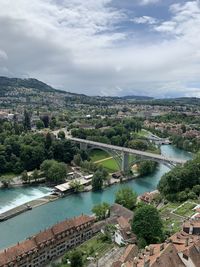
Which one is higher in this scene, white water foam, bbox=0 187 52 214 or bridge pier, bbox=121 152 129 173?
bridge pier, bbox=121 152 129 173

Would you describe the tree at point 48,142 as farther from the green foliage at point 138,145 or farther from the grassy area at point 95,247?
the grassy area at point 95,247

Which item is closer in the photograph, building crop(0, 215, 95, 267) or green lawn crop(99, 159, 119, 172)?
building crop(0, 215, 95, 267)

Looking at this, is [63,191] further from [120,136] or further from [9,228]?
[120,136]

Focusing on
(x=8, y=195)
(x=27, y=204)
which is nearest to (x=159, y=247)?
(x=27, y=204)

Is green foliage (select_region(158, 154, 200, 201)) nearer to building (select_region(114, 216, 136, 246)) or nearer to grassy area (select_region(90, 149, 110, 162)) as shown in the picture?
building (select_region(114, 216, 136, 246))

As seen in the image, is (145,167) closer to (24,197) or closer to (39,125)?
(24,197)

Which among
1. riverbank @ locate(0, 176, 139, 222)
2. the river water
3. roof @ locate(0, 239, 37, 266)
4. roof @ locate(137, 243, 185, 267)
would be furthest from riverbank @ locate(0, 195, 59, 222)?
roof @ locate(137, 243, 185, 267)

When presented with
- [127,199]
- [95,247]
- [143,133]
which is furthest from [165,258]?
[143,133]
